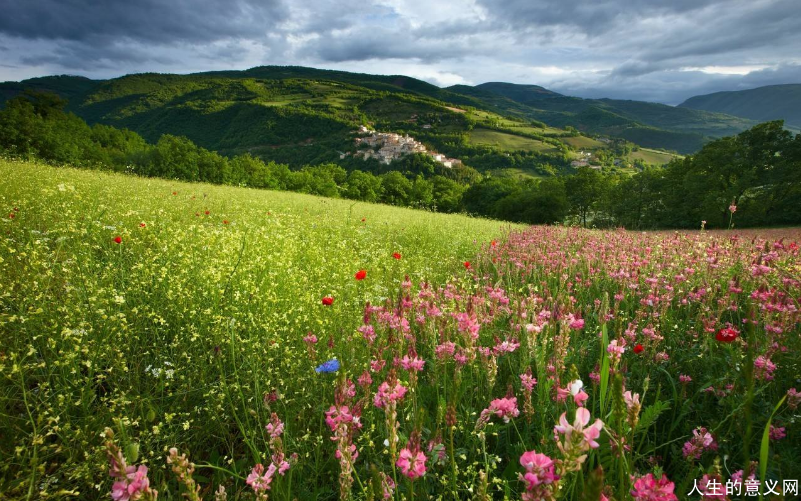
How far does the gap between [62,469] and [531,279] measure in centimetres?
499

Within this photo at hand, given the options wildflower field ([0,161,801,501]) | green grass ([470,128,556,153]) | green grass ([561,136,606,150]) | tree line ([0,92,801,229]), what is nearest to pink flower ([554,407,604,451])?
wildflower field ([0,161,801,501])

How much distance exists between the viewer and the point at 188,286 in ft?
12.1

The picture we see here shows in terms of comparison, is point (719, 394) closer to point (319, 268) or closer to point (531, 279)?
point (531, 279)

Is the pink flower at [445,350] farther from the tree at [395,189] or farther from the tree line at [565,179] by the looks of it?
the tree at [395,189]

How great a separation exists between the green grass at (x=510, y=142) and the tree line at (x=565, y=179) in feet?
339

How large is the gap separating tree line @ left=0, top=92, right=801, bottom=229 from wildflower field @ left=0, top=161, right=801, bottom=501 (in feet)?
69.4

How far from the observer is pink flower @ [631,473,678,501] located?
3.62 feet

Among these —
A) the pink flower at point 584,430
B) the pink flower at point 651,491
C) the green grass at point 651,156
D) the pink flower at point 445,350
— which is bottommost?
the pink flower at point 445,350

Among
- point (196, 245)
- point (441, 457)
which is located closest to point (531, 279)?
point (441, 457)

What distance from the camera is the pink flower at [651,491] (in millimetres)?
1104

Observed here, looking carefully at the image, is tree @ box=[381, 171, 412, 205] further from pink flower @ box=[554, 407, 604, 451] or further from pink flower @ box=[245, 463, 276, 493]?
pink flower @ box=[554, 407, 604, 451]

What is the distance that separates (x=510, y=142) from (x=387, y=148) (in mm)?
63432

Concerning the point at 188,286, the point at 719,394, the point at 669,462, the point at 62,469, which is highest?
the point at 188,286

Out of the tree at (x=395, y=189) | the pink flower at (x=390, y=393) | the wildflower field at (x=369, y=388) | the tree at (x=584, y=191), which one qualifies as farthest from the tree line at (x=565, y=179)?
the pink flower at (x=390, y=393)
